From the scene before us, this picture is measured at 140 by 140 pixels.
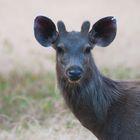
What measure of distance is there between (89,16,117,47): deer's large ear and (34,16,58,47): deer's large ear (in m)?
0.47

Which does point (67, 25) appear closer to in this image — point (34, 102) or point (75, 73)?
point (34, 102)

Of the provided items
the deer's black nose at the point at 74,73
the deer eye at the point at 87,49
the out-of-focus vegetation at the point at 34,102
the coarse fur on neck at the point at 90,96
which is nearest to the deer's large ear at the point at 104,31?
the deer eye at the point at 87,49

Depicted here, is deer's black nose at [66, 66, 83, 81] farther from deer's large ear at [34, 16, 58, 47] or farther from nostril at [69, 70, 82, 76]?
deer's large ear at [34, 16, 58, 47]

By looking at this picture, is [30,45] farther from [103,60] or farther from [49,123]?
[49,123]

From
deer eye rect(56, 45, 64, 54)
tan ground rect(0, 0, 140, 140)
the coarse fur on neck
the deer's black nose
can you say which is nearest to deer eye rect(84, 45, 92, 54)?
the coarse fur on neck

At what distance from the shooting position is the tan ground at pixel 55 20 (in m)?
16.3

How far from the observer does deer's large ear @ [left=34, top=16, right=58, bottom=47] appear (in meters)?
10.5

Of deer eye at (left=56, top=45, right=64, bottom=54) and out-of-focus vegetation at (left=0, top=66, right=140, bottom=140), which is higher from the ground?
deer eye at (left=56, top=45, right=64, bottom=54)

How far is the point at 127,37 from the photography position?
1739 cm

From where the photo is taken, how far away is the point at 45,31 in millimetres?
10617

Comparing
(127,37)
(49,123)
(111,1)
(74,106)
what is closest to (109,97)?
(74,106)

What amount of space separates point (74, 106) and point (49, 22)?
1.07 metres

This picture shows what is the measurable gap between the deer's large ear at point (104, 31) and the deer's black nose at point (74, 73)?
77 centimetres

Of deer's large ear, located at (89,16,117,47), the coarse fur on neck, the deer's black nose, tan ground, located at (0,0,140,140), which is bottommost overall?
tan ground, located at (0,0,140,140)
